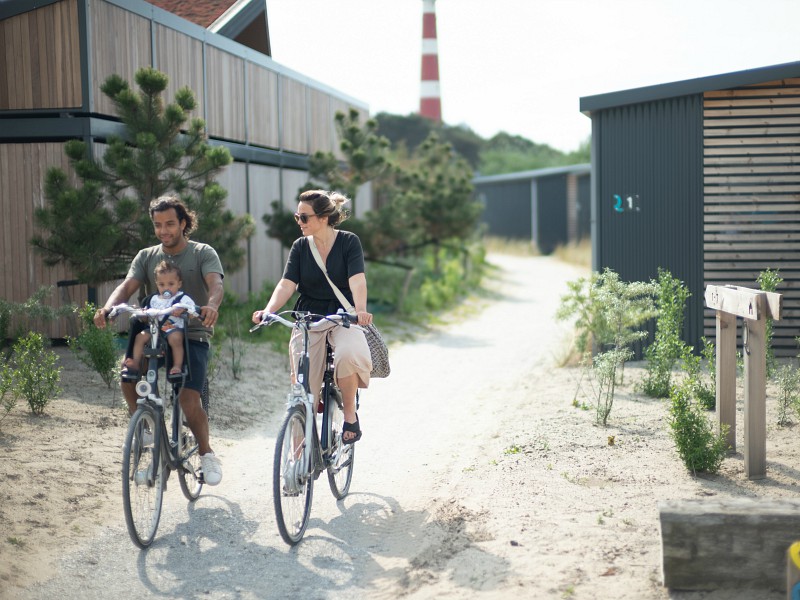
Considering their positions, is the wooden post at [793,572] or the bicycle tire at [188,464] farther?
the bicycle tire at [188,464]

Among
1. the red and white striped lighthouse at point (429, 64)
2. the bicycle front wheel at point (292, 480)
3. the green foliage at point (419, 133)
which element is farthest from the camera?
the green foliage at point (419, 133)

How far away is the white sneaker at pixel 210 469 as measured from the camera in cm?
586

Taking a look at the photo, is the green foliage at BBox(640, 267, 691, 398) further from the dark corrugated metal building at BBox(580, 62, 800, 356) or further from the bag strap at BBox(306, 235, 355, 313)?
the bag strap at BBox(306, 235, 355, 313)

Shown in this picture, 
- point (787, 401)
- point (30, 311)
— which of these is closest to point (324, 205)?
point (787, 401)

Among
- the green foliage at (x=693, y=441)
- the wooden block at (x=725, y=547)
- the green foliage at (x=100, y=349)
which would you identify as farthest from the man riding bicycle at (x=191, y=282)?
the green foliage at (x=100, y=349)

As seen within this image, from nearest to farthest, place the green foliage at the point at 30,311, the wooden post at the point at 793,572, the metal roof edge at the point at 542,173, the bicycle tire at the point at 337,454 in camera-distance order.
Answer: the wooden post at the point at 793,572, the bicycle tire at the point at 337,454, the green foliage at the point at 30,311, the metal roof edge at the point at 542,173

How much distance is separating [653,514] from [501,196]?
3580 centimetres

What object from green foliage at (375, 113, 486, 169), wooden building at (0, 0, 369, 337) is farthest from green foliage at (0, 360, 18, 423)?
green foliage at (375, 113, 486, 169)

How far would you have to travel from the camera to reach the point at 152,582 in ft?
15.9

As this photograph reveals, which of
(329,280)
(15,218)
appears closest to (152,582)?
(329,280)

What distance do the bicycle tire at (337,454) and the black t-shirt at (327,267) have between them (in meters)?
0.55

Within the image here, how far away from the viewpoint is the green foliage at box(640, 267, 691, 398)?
26.4 feet

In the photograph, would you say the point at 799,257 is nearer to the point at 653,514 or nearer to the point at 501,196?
the point at 653,514

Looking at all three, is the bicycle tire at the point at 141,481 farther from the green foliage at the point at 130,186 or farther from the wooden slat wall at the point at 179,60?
the wooden slat wall at the point at 179,60
